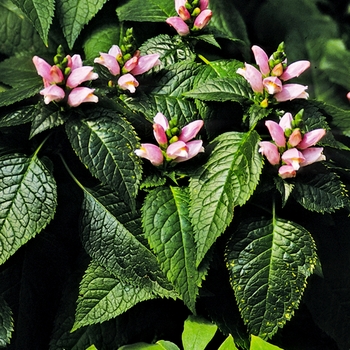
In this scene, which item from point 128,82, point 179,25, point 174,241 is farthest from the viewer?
point 179,25

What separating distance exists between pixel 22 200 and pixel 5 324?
24cm

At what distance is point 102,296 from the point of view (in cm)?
107

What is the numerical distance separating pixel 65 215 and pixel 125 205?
0.18 metres

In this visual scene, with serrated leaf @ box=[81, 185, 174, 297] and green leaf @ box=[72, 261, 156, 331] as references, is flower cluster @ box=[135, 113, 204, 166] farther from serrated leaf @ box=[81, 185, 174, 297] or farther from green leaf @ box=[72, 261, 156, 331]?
Result: green leaf @ box=[72, 261, 156, 331]

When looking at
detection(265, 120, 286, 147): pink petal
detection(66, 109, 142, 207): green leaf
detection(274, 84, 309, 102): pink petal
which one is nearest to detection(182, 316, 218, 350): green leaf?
detection(66, 109, 142, 207): green leaf

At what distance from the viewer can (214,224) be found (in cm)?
99

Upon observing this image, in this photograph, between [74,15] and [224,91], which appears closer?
[224,91]

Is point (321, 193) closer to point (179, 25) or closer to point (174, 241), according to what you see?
point (174, 241)

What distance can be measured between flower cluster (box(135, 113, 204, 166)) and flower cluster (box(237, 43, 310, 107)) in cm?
16

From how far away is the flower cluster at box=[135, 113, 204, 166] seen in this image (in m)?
1.04

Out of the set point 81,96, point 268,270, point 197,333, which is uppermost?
point 81,96

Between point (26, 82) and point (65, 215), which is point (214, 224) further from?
point (26, 82)

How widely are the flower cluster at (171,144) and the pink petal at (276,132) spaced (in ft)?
0.45

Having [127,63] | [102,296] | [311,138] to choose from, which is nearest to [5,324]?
[102,296]
